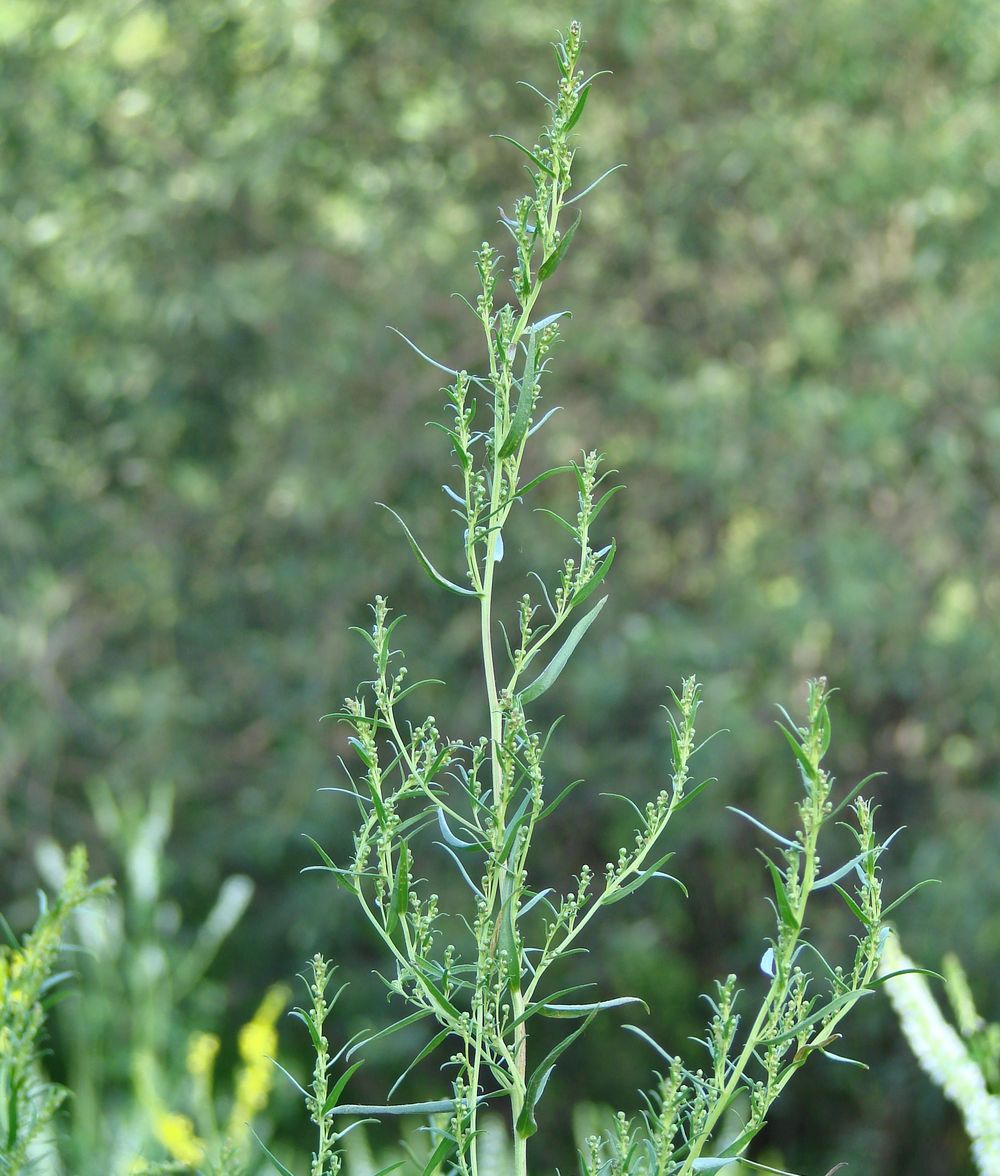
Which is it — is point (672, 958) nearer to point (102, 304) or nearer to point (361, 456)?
point (361, 456)

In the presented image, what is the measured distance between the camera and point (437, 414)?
3.90 meters

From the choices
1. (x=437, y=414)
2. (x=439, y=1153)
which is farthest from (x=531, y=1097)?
(x=437, y=414)

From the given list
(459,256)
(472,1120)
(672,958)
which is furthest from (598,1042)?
(472,1120)

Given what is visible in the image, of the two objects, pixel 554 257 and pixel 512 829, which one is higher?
pixel 554 257

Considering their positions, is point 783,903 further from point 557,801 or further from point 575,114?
point 575,114

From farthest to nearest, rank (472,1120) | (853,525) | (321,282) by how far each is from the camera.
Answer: (321,282), (853,525), (472,1120)

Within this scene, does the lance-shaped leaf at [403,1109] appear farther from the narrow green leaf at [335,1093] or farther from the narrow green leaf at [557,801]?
the narrow green leaf at [557,801]

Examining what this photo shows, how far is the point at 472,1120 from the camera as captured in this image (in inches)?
24.3

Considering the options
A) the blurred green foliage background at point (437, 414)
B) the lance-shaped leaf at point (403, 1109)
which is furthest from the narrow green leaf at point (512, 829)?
the blurred green foliage background at point (437, 414)

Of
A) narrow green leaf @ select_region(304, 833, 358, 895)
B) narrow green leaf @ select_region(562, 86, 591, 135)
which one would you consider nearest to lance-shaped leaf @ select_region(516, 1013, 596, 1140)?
narrow green leaf @ select_region(304, 833, 358, 895)

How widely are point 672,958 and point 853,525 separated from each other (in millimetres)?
1229

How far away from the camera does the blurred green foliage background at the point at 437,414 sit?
362 centimetres

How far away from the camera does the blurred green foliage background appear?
3.62 meters

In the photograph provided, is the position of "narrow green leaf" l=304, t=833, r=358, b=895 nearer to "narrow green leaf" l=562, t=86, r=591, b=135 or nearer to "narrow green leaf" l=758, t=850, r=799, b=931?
"narrow green leaf" l=758, t=850, r=799, b=931
